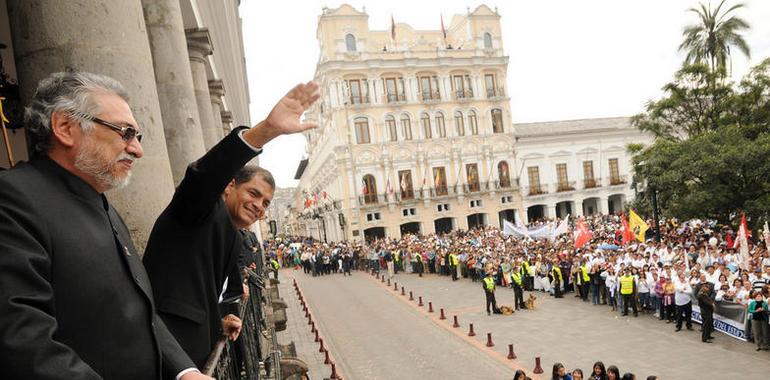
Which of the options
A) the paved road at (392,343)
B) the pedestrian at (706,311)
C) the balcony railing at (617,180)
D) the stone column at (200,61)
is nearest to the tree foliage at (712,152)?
the pedestrian at (706,311)

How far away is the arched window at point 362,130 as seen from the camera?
49316 mm

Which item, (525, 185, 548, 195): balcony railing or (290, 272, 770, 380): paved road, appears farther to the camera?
(525, 185, 548, 195): balcony railing

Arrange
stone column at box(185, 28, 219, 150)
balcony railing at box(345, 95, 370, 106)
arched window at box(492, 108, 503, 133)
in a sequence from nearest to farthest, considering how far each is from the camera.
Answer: stone column at box(185, 28, 219, 150) < balcony railing at box(345, 95, 370, 106) < arched window at box(492, 108, 503, 133)

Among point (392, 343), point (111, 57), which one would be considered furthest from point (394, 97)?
point (111, 57)

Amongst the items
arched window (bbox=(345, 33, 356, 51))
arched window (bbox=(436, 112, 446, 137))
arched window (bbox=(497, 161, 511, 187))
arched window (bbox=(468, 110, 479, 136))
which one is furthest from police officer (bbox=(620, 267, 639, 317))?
arched window (bbox=(345, 33, 356, 51))

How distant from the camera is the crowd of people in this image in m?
13.4

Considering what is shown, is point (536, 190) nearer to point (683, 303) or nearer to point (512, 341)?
point (683, 303)

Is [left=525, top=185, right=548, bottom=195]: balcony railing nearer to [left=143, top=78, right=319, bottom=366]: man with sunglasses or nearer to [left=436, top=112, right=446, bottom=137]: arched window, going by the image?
[left=436, top=112, right=446, bottom=137]: arched window

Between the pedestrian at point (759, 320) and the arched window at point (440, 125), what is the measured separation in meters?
40.5

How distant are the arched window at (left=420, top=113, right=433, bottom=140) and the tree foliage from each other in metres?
28.0

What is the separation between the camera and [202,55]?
9367 mm

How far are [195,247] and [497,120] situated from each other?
5300cm

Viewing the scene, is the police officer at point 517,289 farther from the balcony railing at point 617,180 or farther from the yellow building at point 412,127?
the balcony railing at point 617,180

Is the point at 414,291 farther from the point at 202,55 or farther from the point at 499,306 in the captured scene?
the point at 202,55
